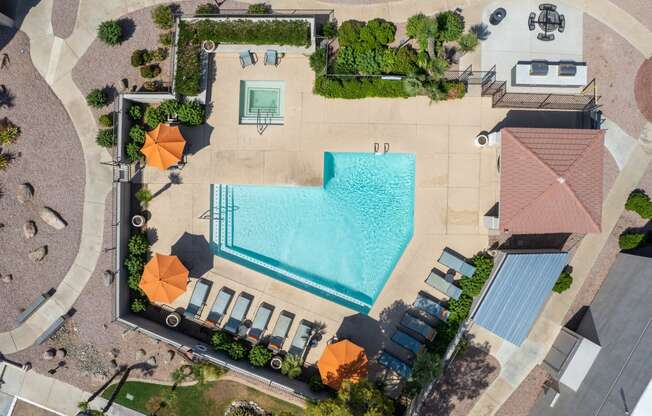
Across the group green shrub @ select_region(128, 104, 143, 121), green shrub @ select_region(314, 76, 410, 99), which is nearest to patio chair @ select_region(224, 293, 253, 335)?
green shrub @ select_region(128, 104, 143, 121)

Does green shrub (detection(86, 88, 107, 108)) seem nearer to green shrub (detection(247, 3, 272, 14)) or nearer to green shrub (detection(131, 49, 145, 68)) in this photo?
green shrub (detection(131, 49, 145, 68))

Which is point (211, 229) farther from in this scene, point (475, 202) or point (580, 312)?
point (580, 312)

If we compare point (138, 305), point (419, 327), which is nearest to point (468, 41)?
point (419, 327)

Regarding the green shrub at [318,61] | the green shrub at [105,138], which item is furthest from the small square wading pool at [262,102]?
the green shrub at [105,138]

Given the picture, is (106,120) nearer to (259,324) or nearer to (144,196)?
(144,196)

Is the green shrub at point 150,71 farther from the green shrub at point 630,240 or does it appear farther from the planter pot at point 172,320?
the green shrub at point 630,240

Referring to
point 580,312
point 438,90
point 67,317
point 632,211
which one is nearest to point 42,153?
point 67,317
